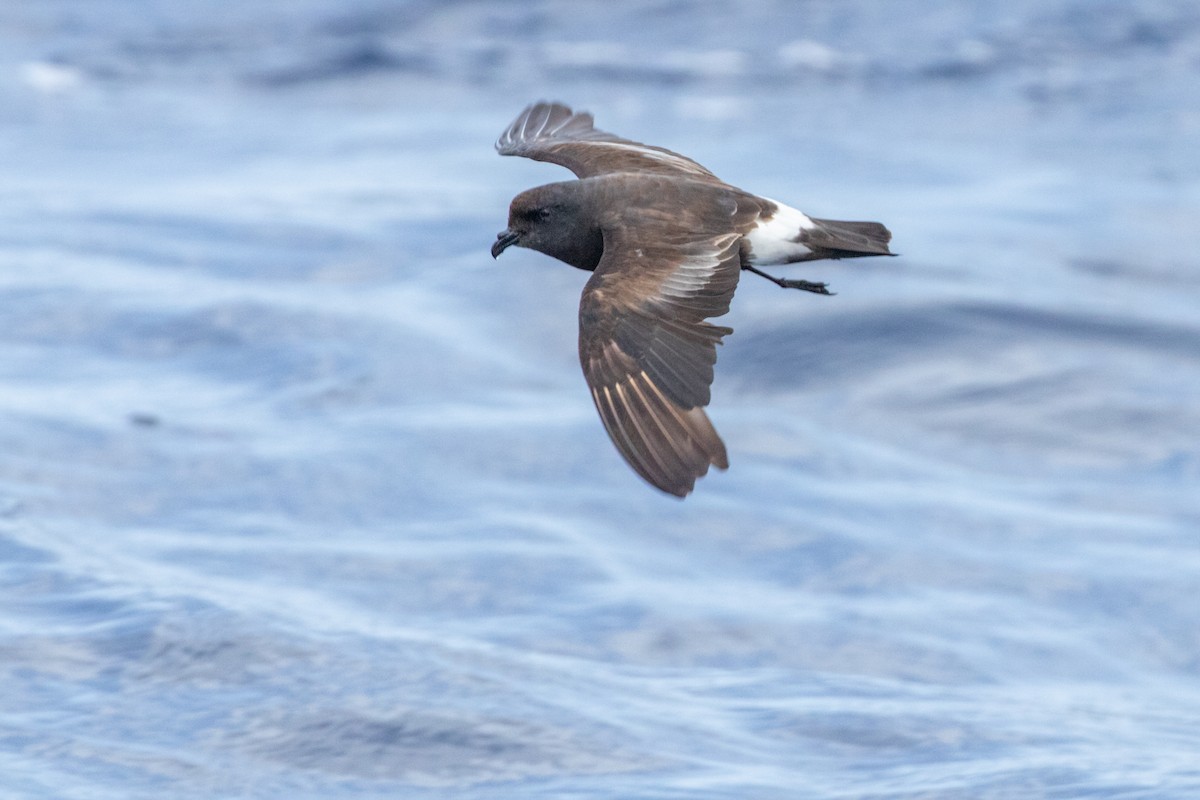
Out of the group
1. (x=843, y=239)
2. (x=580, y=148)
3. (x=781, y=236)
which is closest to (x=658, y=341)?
(x=781, y=236)

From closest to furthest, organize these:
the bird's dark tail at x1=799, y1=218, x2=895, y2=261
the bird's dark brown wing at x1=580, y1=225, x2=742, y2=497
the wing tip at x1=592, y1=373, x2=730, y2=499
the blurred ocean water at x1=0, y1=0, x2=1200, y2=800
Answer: the wing tip at x1=592, y1=373, x2=730, y2=499 → the bird's dark brown wing at x1=580, y1=225, x2=742, y2=497 → the bird's dark tail at x1=799, y1=218, x2=895, y2=261 → the blurred ocean water at x1=0, y1=0, x2=1200, y2=800

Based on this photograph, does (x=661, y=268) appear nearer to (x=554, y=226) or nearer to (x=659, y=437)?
(x=554, y=226)

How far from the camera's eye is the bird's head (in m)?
7.84

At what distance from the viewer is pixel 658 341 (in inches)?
283

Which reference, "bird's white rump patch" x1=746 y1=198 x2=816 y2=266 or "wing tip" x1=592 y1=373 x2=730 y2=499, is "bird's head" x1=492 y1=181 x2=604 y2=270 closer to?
"bird's white rump patch" x1=746 y1=198 x2=816 y2=266

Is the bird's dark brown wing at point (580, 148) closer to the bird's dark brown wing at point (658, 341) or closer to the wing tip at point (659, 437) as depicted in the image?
the bird's dark brown wing at point (658, 341)

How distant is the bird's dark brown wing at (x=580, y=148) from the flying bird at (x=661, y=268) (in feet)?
0.30

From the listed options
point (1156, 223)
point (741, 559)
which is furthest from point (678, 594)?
point (1156, 223)

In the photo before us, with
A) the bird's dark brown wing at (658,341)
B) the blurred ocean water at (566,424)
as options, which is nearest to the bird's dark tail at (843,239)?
the bird's dark brown wing at (658,341)

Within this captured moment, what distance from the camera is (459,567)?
58.5 ft

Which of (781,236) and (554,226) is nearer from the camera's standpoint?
(781,236)

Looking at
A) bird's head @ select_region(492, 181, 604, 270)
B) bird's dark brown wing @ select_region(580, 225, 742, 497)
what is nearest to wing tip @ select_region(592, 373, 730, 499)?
bird's dark brown wing @ select_region(580, 225, 742, 497)

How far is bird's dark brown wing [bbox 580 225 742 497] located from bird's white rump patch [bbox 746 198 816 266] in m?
0.20

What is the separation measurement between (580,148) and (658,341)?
2.16 metres
